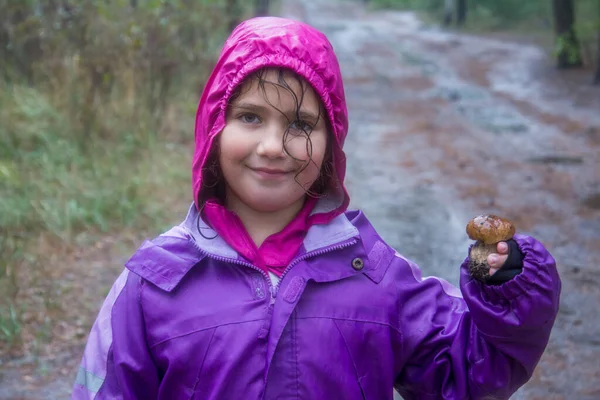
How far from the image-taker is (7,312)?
4.23 metres

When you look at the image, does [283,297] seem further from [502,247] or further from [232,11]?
[232,11]

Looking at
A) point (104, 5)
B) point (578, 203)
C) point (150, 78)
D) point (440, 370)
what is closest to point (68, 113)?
point (150, 78)

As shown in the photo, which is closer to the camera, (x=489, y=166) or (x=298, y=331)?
(x=298, y=331)

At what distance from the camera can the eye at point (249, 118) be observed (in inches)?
79.5

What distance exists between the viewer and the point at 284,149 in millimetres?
1968

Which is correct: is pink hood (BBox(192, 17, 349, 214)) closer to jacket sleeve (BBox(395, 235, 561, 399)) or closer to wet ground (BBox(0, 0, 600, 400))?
jacket sleeve (BBox(395, 235, 561, 399))

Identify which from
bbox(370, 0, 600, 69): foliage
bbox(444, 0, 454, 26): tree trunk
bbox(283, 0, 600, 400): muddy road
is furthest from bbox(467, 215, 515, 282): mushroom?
bbox(444, 0, 454, 26): tree trunk

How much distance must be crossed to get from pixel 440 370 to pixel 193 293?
26.5 inches

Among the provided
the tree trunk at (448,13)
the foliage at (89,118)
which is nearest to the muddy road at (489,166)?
the foliage at (89,118)

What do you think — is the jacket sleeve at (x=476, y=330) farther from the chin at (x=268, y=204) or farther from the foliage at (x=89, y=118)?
the foliage at (x=89, y=118)

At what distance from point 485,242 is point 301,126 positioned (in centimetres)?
55

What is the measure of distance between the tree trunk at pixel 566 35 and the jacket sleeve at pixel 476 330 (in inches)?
612

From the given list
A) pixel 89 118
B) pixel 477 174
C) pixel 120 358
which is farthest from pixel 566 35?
pixel 120 358

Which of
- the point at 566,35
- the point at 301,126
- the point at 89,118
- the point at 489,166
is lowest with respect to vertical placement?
the point at 566,35
